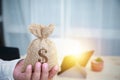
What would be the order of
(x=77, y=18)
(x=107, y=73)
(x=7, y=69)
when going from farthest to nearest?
1. (x=77, y=18)
2. (x=107, y=73)
3. (x=7, y=69)

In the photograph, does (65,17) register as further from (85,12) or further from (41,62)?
(41,62)

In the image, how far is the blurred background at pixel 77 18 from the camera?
2396mm

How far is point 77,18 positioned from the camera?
96.7 inches

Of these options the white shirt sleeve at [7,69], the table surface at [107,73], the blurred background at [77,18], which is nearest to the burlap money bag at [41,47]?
the white shirt sleeve at [7,69]

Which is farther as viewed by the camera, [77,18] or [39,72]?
[77,18]

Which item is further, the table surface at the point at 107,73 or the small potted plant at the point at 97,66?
the small potted plant at the point at 97,66

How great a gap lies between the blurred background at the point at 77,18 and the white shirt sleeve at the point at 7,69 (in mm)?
1544

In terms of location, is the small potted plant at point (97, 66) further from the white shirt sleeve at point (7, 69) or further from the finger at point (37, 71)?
the finger at point (37, 71)

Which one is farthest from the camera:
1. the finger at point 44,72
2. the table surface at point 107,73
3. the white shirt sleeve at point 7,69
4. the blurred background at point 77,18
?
the blurred background at point 77,18

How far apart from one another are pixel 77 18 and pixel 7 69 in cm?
168

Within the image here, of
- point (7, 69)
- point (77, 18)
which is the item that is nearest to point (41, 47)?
point (7, 69)

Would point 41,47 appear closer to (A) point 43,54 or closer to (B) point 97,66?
(A) point 43,54

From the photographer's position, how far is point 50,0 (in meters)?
2.44

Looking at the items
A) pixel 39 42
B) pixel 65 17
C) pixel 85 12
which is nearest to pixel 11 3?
pixel 65 17
